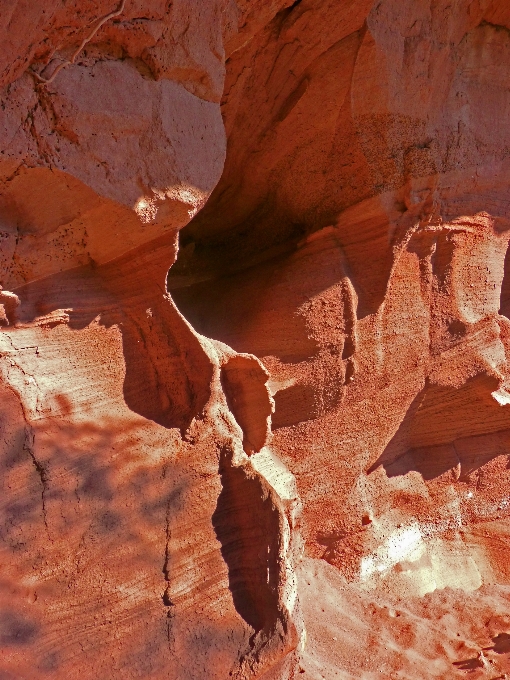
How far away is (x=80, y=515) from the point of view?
63.4 inches

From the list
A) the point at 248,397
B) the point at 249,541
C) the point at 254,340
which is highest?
the point at 254,340

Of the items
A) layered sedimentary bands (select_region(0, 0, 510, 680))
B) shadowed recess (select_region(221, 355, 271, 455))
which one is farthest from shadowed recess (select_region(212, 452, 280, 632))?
shadowed recess (select_region(221, 355, 271, 455))

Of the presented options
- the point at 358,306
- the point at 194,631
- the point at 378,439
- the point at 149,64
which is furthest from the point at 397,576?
the point at 149,64

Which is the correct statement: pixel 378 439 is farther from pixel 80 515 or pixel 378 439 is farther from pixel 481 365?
pixel 80 515

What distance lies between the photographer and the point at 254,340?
275cm

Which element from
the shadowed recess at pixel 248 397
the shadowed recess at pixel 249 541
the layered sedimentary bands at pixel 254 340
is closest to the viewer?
the layered sedimentary bands at pixel 254 340

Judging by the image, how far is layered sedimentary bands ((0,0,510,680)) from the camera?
4.99ft

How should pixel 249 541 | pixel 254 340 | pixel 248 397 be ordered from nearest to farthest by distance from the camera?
pixel 249 541, pixel 248 397, pixel 254 340

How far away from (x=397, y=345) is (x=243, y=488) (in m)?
1.32

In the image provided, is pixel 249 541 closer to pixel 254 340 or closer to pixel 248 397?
pixel 248 397

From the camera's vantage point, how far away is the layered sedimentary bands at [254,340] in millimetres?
1522

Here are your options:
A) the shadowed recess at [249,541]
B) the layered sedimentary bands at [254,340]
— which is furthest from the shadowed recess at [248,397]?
the shadowed recess at [249,541]

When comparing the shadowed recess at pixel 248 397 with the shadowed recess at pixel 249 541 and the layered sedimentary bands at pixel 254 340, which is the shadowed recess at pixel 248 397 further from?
the shadowed recess at pixel 249 541

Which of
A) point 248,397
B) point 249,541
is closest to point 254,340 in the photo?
point 248,397
